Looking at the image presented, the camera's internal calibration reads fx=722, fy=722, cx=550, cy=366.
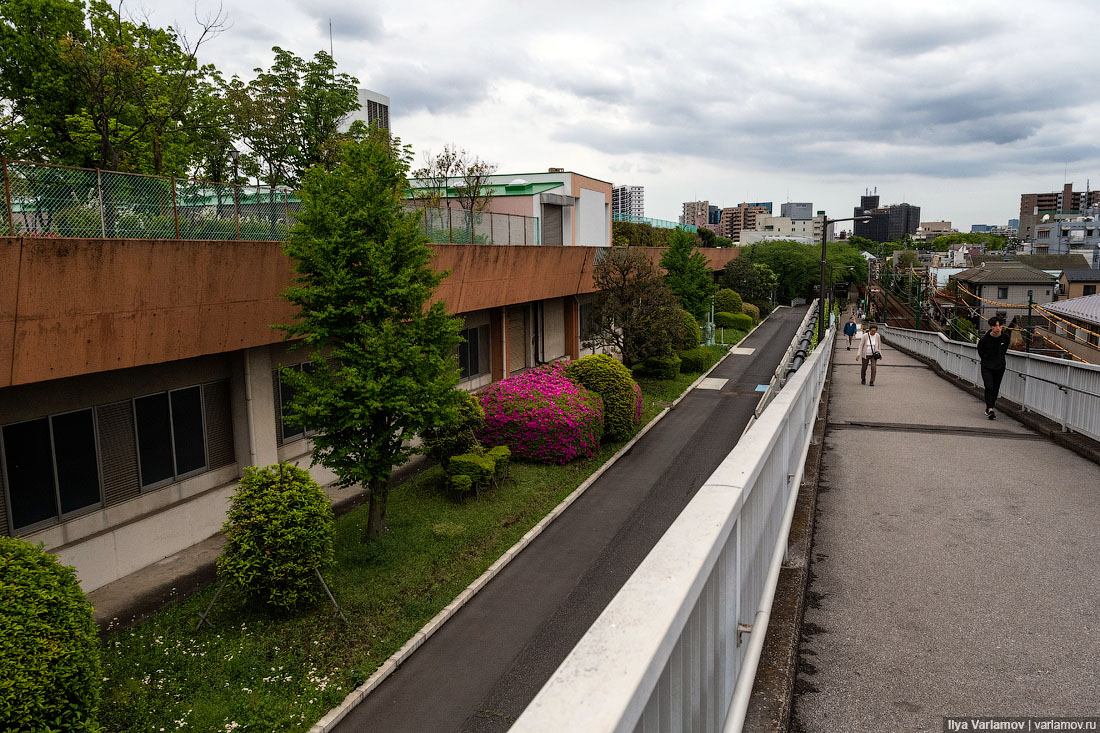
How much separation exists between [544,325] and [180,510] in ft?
68.1

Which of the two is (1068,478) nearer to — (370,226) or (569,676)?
(569,676)

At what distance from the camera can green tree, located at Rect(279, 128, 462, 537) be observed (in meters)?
12.7

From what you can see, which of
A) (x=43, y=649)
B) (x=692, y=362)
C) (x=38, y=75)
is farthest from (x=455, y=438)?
(x=38, y=75)

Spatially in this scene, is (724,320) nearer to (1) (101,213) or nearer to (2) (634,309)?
(2) (634,309)

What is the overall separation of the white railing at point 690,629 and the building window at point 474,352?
22505mm

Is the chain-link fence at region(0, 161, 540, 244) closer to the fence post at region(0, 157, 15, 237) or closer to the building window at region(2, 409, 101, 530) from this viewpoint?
the fence post at region(0, 157, 15, 237)

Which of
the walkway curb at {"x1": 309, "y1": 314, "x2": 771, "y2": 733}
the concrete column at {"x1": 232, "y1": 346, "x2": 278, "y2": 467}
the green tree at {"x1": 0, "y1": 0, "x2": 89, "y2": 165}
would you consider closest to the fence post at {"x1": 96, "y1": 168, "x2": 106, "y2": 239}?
the concrete column at {"x1": 232, "y1": 346, "x2": 278, "y2": 467}

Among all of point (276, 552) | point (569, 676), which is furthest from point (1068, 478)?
point (276, 552)

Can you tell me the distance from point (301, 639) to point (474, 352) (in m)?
17.2

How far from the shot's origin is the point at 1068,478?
7.60 metres

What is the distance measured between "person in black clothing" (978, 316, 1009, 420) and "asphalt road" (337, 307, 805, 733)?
6.83 meters

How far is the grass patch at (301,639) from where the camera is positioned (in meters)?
8.94

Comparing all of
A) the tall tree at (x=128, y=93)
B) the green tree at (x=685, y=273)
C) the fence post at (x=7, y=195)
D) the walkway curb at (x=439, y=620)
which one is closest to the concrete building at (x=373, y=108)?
the tall tree at (x=128, y=93)

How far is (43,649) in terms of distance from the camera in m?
6.82
